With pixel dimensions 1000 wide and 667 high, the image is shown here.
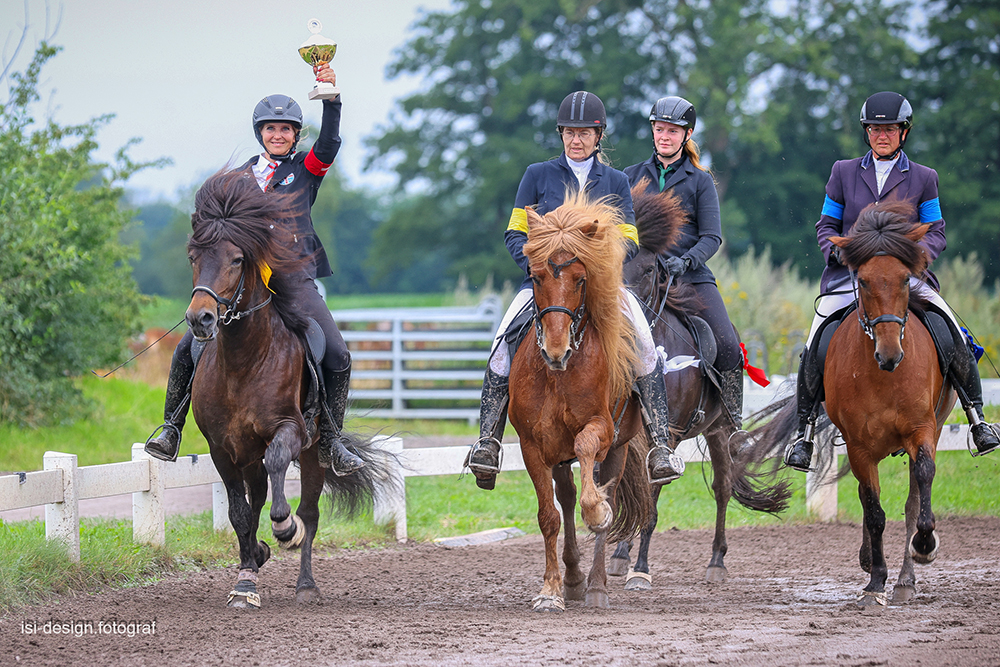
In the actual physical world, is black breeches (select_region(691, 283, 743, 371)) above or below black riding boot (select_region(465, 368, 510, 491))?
above

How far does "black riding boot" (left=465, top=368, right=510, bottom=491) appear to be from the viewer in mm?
5996

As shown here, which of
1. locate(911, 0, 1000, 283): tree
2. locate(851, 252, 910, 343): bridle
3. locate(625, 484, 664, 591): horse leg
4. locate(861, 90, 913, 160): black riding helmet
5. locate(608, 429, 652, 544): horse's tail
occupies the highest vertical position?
locate(911, 0, 1000, 283): tree

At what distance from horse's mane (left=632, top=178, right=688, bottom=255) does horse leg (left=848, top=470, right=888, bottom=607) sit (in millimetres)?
1937

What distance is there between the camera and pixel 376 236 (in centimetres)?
3641

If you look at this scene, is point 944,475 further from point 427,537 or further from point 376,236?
point 376,236

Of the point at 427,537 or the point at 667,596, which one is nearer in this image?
the point at 667,596

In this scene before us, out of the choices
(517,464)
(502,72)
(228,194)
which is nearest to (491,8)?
(502,72)

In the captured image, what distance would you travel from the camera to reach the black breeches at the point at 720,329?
736 cm

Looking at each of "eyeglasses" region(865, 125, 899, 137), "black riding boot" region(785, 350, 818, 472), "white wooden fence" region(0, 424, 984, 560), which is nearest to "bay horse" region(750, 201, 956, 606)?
"black riding boot" region(785, 350, 818, 472)

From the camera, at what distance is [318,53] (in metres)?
6.26

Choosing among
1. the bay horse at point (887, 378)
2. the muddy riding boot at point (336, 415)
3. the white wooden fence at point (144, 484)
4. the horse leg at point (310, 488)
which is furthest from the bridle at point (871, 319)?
the horse leg at point (310, 488)

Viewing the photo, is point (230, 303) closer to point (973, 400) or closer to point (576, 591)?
point (576, 591)

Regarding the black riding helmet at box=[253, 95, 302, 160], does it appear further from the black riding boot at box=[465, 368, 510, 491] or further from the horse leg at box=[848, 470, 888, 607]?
the horse leg at box=[848, 470, 888, 607]

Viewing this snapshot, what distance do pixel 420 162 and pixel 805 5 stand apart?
515 inches
